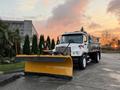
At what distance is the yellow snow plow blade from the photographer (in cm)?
1212

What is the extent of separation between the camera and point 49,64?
42.8ft

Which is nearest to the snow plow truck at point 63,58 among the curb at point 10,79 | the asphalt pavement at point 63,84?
the asphalt pavement at point 63,84

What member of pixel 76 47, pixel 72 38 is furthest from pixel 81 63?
pixel 72 38

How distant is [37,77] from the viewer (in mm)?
13047

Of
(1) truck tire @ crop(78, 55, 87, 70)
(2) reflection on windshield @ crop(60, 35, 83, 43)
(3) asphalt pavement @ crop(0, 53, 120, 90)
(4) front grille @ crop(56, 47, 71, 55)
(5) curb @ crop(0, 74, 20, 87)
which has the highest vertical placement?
(2) reflection on windshield @ crop(60, 35, 83, 43)

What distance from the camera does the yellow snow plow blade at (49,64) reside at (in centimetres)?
1212

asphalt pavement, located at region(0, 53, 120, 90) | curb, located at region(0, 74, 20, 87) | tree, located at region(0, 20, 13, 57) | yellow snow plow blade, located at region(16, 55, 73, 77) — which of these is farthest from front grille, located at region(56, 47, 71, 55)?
tree, located at region(0, 20, 13, 57)

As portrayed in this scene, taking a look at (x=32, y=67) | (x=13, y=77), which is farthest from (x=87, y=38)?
(x=13, y=77)

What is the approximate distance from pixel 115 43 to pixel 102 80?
5879 centimetres

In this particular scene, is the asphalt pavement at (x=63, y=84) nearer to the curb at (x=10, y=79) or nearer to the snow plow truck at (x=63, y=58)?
the curb at (x=10, y=79)

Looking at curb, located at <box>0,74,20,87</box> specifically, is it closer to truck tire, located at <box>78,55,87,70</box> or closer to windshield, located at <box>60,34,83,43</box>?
truck tire, located at <box>78,55,87,70</box>

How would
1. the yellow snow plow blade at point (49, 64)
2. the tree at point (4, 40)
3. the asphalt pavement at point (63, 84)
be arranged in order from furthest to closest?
the tree at point (4, 40), the yellow snow plow blade at point (49, 64), the asphalt pavement at point (63, 84)

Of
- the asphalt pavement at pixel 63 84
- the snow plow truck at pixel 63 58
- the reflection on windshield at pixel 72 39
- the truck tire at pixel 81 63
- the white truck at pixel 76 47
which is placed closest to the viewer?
the asphalt pavement at pixel 63 84

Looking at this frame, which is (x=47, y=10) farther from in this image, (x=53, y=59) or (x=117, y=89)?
(x=117, y=89)
